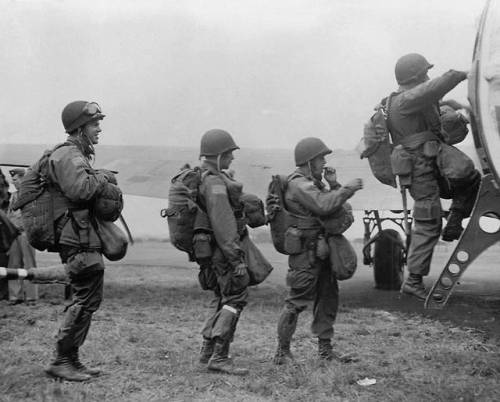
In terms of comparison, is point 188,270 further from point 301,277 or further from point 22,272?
point 22,272

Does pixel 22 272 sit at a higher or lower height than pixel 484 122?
lower

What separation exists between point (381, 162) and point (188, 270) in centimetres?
1033

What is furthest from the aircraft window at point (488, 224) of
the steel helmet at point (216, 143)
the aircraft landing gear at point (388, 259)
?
the aircraft landing gear at point (388, 259)

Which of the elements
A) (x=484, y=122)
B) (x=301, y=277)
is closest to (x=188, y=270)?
(x=301, y=277)

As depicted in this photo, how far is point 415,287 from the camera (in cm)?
583

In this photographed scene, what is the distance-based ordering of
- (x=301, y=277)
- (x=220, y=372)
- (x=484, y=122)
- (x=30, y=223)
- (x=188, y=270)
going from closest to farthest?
(x=484, y=122)
(x=30, y=223)
(x=220, y=372)
(x=301, y=277)
(x=188, y=270)

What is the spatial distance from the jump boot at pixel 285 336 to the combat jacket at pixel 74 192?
79.9 inches

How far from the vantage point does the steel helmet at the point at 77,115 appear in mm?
5895

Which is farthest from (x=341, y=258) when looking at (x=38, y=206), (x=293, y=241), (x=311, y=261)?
(x=38, y=206)

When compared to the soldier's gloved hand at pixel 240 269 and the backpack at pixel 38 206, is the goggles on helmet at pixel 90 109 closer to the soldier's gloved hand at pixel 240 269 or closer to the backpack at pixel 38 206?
the backpack at pixel 38 206

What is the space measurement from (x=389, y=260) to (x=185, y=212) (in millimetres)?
6356

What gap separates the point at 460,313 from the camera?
32.0 ft

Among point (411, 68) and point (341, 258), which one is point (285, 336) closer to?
point (341, 258)

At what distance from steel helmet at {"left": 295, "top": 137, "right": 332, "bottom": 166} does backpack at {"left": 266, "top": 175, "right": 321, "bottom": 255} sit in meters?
0.27
